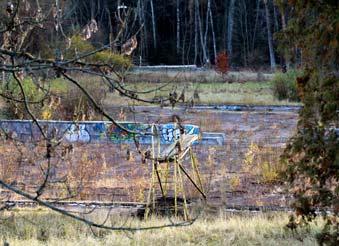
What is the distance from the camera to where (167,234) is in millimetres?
6504

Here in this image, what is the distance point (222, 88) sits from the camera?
32.3m

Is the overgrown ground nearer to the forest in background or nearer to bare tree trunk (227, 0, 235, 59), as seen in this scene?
the forest in background

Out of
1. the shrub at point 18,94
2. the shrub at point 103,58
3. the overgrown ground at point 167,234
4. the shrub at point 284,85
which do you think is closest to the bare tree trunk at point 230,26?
the shrub at point 284,85

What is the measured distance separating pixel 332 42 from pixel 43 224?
3718mm

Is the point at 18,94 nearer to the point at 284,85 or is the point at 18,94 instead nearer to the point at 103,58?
the point at 103,58

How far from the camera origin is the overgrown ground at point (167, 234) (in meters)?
6.20

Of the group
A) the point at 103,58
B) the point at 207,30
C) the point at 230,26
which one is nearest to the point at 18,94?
the point at 103,58

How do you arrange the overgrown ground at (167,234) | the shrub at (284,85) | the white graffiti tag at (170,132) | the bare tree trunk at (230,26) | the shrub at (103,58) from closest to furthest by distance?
the shrub at (103,58)
the white graffiti tag at (170,132)
the overgrown ground at (167,234)
the shrub at (284,85)
the bare tree trunk at (230,26)

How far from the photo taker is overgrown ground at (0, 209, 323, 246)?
244 inches

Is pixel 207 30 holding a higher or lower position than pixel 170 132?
higher

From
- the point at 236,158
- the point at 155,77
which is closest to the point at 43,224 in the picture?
the point at 236,158

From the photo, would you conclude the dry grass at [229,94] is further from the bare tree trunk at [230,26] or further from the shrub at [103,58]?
the bare tree trunk at [230,26]

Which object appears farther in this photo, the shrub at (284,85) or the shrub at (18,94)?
the shrub at (284,85)

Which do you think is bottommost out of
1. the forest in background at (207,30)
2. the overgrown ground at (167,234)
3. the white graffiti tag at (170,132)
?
the overgrown ground at (167,234)
